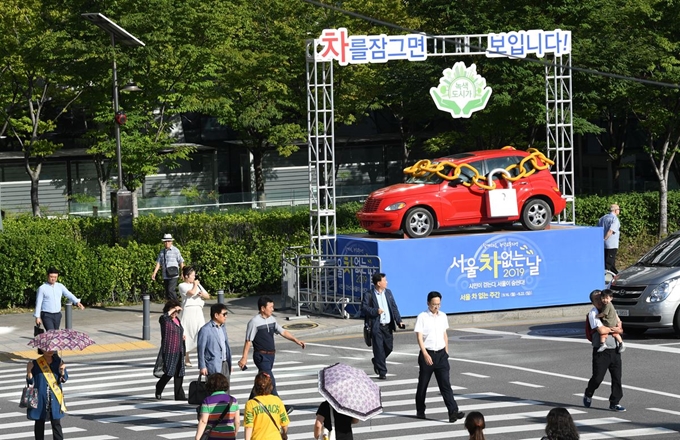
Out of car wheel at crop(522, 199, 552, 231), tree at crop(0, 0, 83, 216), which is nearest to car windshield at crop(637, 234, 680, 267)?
car wheel at crop(522, 199, 552, 231)

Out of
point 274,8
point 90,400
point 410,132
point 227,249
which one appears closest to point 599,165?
point 410,132

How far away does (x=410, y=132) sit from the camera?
57.6m

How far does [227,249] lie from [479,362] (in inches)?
441

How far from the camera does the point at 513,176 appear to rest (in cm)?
2519

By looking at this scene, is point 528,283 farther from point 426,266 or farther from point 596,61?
point 596,61

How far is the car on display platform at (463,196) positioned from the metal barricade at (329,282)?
1041 millimetres

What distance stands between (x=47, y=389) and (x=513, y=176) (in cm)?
1481

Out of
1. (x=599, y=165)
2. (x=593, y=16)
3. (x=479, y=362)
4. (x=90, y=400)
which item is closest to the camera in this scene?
(x=90, y=400)

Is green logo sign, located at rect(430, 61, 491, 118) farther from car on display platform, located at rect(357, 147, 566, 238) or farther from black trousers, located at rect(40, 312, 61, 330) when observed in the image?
black trousers, located at rect(40, 312, 61, 330)

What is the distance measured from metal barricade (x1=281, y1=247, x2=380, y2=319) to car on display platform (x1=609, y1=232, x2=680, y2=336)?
17.1 feet

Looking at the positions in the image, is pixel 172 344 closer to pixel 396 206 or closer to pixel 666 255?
pixel 396 206

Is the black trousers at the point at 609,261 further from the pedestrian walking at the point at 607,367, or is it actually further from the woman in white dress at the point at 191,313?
the woman in white dress at the point at 191,313

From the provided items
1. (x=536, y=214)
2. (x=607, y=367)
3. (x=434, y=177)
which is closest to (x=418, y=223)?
(x=434, y=177)

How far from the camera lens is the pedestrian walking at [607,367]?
49.1ft
